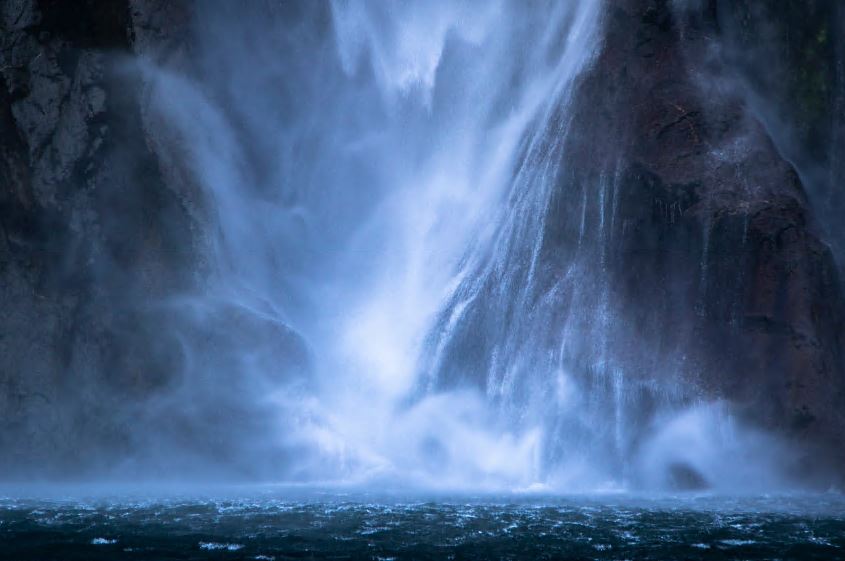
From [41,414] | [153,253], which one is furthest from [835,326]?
[41,414]

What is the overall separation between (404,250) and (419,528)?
1529 cm

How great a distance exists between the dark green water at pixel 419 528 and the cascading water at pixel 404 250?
485 cm

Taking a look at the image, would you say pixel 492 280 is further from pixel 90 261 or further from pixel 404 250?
pixel 90 261

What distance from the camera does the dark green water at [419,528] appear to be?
42.8ft

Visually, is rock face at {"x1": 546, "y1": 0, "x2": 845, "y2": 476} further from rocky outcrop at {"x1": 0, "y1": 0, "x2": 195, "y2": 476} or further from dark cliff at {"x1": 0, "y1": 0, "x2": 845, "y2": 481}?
rocky outcrop at {"x1": 0, "y1": 0, "x2": 195, "y2": 476}

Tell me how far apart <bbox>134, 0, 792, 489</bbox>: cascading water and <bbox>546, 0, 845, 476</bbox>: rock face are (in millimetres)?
654

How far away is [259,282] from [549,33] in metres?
11.4

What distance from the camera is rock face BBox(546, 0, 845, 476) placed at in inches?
917

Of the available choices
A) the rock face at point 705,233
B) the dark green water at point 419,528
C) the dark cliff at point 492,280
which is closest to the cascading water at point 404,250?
the dark cliff at point 492,280

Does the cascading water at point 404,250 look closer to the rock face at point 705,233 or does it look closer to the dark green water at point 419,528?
the rock face at point 705,233

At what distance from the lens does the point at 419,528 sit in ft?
49.5

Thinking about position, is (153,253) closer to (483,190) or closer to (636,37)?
(483,190)

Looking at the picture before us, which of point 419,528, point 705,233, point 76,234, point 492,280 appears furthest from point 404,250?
point 419,528

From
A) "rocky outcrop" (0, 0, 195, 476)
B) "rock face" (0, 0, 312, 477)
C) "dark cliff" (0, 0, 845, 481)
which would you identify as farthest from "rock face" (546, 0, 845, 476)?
"rocky outcrop" (0, 0, 195, 476)
